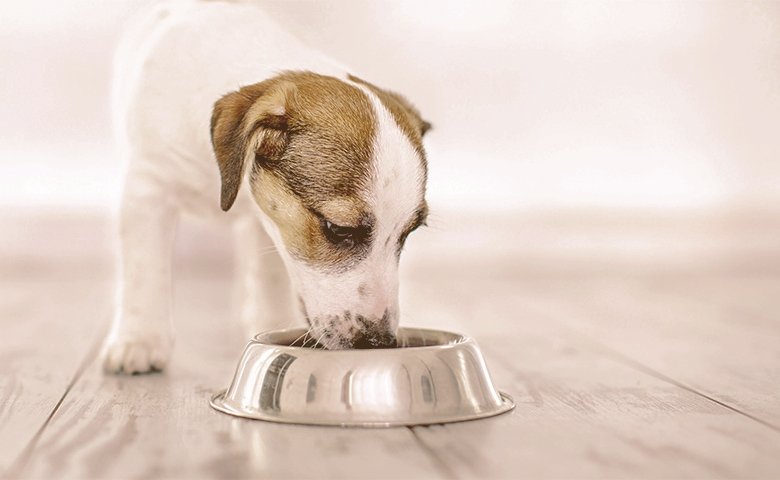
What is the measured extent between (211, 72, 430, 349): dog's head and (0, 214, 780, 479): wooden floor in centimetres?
34

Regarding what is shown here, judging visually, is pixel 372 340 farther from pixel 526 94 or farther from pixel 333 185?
pixel 526 94

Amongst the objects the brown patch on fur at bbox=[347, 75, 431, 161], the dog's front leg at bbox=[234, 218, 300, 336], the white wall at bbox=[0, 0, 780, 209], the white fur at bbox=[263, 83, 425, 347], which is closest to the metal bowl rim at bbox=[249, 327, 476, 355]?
the white fur at bbox=[263, 83, 425, 347]

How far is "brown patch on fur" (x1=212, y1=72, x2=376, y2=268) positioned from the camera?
2232mm

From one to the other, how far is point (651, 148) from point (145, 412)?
13.7 ft

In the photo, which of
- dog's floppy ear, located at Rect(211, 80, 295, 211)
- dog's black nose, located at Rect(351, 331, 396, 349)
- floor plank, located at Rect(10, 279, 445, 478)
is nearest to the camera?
floor plank, located at Rect(10, 279, 445, 478)

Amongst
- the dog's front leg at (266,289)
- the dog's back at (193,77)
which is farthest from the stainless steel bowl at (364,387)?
the dog's front leg at (266,289)

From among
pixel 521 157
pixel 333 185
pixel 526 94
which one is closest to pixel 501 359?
pixel 333 185

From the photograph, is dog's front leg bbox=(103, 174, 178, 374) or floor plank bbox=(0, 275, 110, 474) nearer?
floor plank bbox=(0, 275, 110, 474)

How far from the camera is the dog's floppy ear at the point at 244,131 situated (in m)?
2.29

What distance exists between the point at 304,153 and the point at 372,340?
1.42 feet

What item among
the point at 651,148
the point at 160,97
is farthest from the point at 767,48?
the point at 160,97

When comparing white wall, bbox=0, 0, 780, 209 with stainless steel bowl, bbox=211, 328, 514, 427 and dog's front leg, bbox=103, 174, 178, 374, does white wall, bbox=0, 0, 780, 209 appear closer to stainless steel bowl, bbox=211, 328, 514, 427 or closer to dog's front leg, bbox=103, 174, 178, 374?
dog's front leg, bbox=103, 174, 178, 374

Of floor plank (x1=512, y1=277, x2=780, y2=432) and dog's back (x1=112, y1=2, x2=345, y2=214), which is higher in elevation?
dog's back (x1=112, y1=2, x2=345, y2=214)

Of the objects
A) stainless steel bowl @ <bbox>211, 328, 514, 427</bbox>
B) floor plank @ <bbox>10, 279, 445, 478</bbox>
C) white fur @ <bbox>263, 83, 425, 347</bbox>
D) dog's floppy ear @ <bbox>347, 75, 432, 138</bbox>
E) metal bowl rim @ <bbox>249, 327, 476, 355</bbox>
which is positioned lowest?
floor plank @ <bbox>10, 279, 445, 478</bbox>
